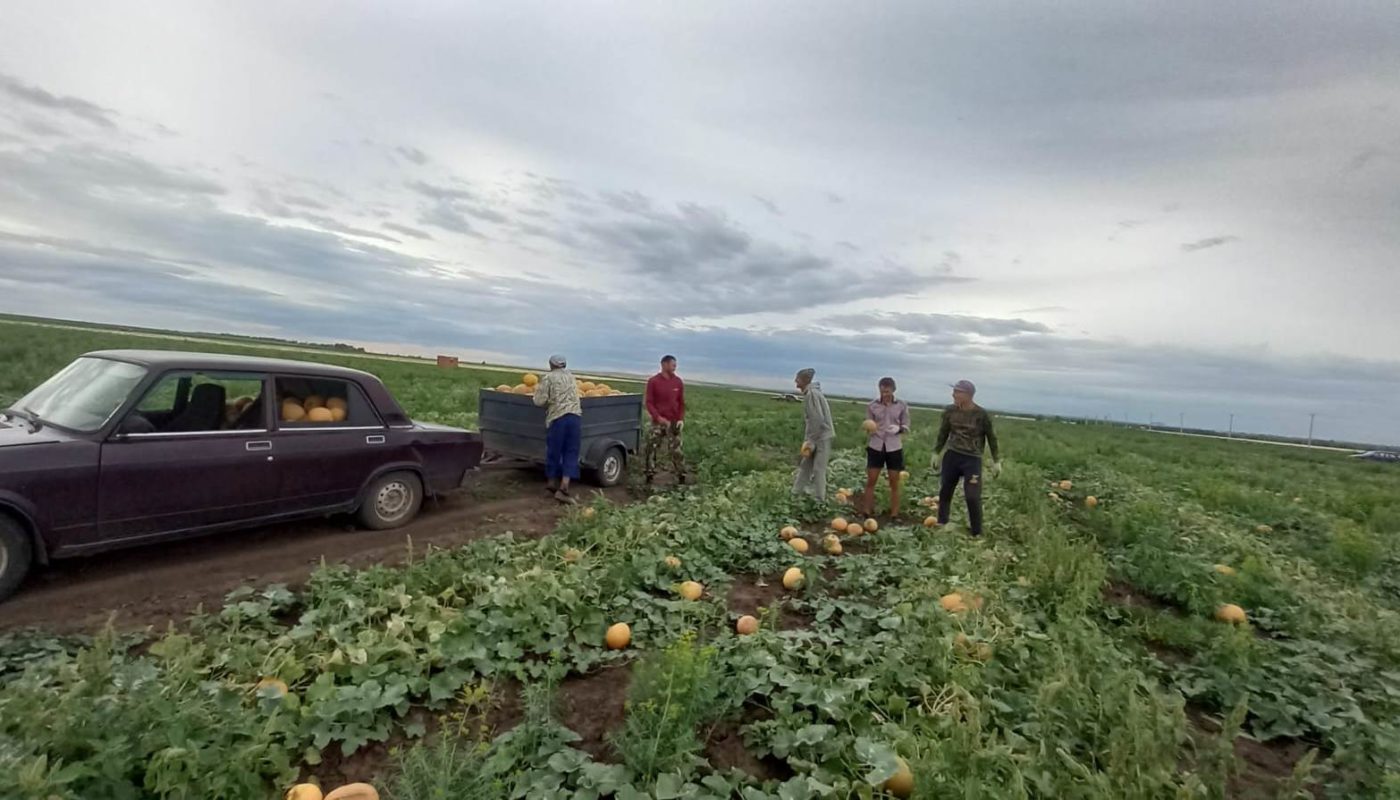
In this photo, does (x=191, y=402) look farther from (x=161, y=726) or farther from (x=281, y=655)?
(x=161, y=726)

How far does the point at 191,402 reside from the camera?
19.9ft

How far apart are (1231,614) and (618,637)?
5.29 meters

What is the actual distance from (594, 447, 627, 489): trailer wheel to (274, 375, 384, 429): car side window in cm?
387

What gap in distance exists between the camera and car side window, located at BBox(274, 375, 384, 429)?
6.60 m

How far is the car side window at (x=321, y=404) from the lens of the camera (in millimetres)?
6602

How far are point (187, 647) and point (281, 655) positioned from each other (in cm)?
59

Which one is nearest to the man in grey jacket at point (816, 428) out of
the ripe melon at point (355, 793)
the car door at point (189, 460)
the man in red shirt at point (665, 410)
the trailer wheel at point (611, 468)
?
the man in red shirt at point (665, 410)

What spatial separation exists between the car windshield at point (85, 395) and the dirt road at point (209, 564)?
1304 millimetres

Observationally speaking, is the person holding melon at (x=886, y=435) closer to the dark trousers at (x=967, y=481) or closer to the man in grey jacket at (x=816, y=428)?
the man in grey jacket at (x=816, y=428)

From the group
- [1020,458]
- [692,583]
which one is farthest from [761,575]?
[1020,458]

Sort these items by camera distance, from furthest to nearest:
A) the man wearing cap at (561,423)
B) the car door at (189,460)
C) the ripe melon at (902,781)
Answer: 1. the man wearing cap at (561,423)
2. the car door at (189,460)
3. the ripe melon at (902,781)

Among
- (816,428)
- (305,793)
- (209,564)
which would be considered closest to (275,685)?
(305,793)

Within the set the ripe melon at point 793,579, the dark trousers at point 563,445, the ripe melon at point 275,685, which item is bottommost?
the ripe melon at point 275,685

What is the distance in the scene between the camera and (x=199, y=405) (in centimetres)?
608
